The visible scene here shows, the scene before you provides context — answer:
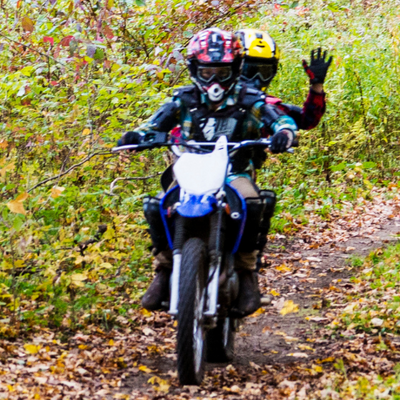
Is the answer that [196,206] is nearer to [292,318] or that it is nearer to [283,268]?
[292,318]

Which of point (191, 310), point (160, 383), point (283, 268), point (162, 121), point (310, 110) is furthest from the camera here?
point (283, 268)

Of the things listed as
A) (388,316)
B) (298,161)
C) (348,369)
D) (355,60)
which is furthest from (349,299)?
Result: (355,60)

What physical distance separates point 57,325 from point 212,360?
1474 mm

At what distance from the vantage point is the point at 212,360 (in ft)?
16.9

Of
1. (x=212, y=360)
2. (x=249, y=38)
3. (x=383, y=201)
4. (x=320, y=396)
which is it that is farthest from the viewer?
(x=383, y=201)

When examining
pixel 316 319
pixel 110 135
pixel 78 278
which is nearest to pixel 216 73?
pixel 78 278

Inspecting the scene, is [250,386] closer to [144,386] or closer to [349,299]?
[144,386]

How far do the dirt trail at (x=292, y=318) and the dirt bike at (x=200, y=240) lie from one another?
495 mm

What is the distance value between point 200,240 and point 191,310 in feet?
1.66

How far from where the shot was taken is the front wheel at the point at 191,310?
409cm

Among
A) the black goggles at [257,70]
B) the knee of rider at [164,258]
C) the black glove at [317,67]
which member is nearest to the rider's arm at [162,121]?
the knee of rider at [164,258]

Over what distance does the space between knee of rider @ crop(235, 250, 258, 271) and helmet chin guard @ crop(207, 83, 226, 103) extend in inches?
46.3

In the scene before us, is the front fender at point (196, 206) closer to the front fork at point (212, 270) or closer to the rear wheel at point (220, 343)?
the front fork at point (212, 270)

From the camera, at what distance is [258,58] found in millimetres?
6168
